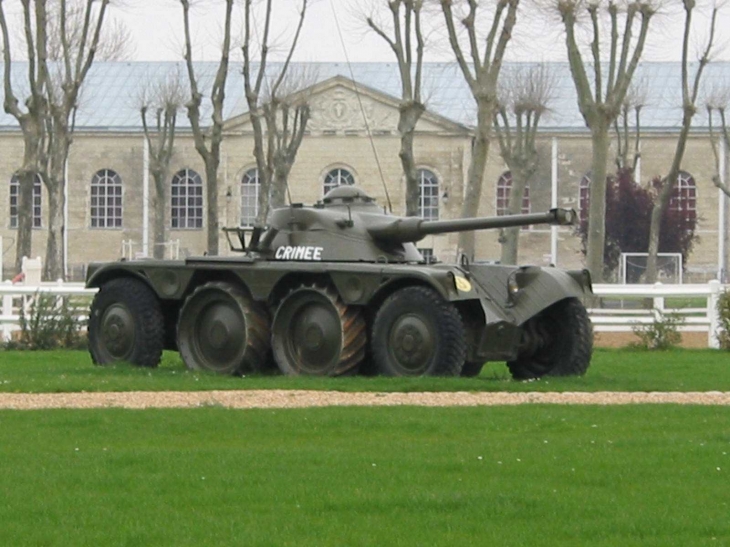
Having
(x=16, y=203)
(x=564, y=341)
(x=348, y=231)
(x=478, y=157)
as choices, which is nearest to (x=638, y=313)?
(x=564, y=341)

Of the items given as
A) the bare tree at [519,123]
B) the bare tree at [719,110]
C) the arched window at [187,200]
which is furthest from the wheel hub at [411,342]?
the arched window at [187,200]

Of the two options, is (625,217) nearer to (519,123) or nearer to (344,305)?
(519,123)

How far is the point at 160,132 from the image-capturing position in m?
63.8

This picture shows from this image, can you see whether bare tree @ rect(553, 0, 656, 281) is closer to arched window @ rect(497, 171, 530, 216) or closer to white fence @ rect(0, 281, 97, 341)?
white fence @ rect(0, 281, 97, 341)

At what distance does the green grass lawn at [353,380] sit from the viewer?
16.8m

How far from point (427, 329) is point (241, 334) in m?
2.64

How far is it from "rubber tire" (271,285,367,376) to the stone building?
48.4 meters

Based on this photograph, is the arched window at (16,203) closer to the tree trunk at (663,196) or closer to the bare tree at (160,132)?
the bare tree at (160,132)

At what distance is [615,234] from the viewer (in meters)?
60.4

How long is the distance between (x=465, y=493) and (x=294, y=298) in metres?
9.49

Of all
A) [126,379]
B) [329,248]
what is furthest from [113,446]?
[329,248]

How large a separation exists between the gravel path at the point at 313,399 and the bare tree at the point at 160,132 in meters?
45.7

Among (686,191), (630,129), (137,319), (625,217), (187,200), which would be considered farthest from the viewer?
(187,200)

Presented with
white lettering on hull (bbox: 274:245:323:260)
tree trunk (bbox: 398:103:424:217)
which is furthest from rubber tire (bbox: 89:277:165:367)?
tree trunk (bbox: 398:103:424:217)
